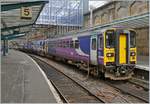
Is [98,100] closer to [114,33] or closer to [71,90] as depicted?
[71,90]

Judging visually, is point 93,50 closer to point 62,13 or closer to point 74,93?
point 74,93

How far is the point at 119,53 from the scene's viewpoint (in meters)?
16.9

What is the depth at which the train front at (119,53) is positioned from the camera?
1669cm

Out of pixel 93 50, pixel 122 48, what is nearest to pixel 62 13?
pixel 93 50

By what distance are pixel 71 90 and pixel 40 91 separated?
7.41 ft

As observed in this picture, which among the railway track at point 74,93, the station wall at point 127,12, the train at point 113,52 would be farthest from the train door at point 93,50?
the station wall at point 127,12

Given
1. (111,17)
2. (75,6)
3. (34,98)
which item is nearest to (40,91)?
(34,98)

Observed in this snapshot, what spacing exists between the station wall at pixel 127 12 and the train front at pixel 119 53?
47.5ft

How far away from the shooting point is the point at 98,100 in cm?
1249

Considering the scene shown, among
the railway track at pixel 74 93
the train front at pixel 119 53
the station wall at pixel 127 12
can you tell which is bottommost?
the railway track at pixel 74 93

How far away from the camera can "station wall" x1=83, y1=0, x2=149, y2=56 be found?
105 feet

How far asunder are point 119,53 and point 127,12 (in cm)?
2167

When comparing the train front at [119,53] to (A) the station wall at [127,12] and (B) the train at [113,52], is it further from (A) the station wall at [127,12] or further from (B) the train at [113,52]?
(A) the station wall at [127,12]

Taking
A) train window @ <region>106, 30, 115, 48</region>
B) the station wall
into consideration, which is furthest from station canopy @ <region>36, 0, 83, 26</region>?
train window @ <region>106, 30, 115, 48</region>
